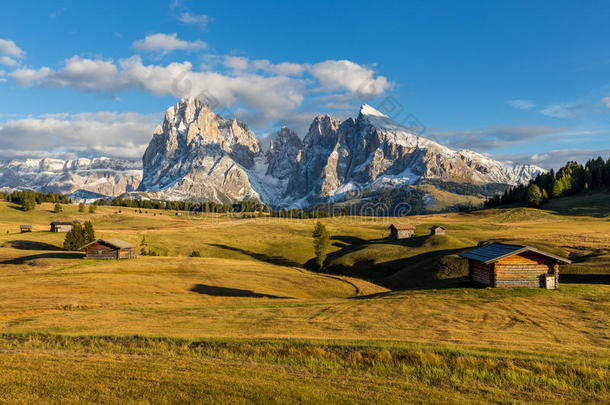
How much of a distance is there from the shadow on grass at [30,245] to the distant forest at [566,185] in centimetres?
19473

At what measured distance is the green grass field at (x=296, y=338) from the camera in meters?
13.4

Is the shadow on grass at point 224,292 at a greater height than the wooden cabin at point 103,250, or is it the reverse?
the wooden cabin at point 103,250

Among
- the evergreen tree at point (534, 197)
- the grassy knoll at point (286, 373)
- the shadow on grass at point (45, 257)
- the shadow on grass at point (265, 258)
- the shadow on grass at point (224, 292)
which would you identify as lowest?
the shadow on grass at point (265, 258)

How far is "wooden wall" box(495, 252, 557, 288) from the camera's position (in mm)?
42672

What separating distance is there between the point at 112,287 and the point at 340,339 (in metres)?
39.7

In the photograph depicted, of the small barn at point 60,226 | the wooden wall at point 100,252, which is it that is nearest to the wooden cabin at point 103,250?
A: the wooden wall at point 100,252

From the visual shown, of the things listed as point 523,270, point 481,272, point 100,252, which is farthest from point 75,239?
point 523,270

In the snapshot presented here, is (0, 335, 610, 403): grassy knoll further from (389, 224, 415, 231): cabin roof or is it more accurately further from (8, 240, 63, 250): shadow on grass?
(389, 224, 415, 231): cabin roof

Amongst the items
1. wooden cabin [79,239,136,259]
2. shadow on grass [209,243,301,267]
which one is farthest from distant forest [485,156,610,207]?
wooden cabin [79,239,136,259]

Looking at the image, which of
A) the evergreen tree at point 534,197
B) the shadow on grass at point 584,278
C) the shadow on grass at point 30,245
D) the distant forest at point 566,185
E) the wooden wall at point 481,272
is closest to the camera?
the wooden wall at point 481,272

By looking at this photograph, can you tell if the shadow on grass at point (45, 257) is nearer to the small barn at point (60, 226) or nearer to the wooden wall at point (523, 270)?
the small barn at point (60, 226)

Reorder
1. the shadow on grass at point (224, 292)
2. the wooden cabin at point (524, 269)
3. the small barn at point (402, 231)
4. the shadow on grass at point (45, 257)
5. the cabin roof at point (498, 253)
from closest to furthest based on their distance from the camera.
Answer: the cabin roof at point (498, 253) → the wooden cabin at point (524, 269) → the shadow on grass at point (224, 292) → the shadow on grass at point (45, 257) → the small barn at point (402, 231)

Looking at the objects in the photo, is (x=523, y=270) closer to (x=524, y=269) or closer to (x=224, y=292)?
(x=524, y=269)

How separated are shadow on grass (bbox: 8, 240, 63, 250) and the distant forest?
195 metres
